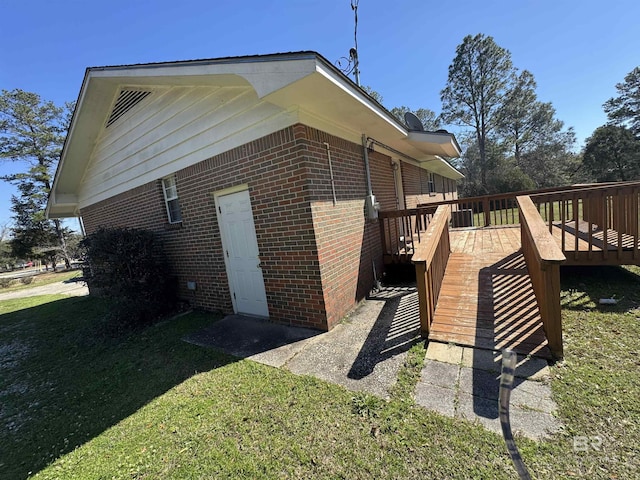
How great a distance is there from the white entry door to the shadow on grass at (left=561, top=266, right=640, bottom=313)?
15.2 feet

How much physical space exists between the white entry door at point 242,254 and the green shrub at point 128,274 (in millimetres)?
1961

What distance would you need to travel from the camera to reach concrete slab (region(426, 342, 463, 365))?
2.78 m

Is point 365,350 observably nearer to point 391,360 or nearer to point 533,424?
point 391,360

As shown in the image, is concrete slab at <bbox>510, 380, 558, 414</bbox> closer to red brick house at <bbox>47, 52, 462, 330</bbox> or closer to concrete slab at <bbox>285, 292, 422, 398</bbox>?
concrete slab at <bbox>285, 292, 422, 398</bbox>

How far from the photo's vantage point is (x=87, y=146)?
23.8ft

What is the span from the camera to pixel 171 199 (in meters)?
5.96

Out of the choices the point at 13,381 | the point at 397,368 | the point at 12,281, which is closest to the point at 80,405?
the point at 13,381

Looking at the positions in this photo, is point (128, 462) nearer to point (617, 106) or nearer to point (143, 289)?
point (143, 289)

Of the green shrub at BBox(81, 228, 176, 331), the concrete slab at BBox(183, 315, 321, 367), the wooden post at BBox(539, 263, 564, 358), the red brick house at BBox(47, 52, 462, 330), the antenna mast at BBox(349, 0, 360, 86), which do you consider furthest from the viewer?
the antenna mast at BBox(349, 0, 360, 86)

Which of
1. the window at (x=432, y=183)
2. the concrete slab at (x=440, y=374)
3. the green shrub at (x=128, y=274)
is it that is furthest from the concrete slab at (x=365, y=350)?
the window at (x=432, y=183)

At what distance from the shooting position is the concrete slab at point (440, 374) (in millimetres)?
2486

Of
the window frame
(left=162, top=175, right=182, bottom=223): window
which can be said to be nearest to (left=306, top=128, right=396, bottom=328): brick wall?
(left=162, top=175, right=182, bottom=223): window

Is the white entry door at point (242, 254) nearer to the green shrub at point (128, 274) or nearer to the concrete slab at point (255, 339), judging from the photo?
the concrete slab at point (255, 339)

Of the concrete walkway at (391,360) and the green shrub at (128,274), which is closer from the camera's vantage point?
the concrete walkway at (391,360)
